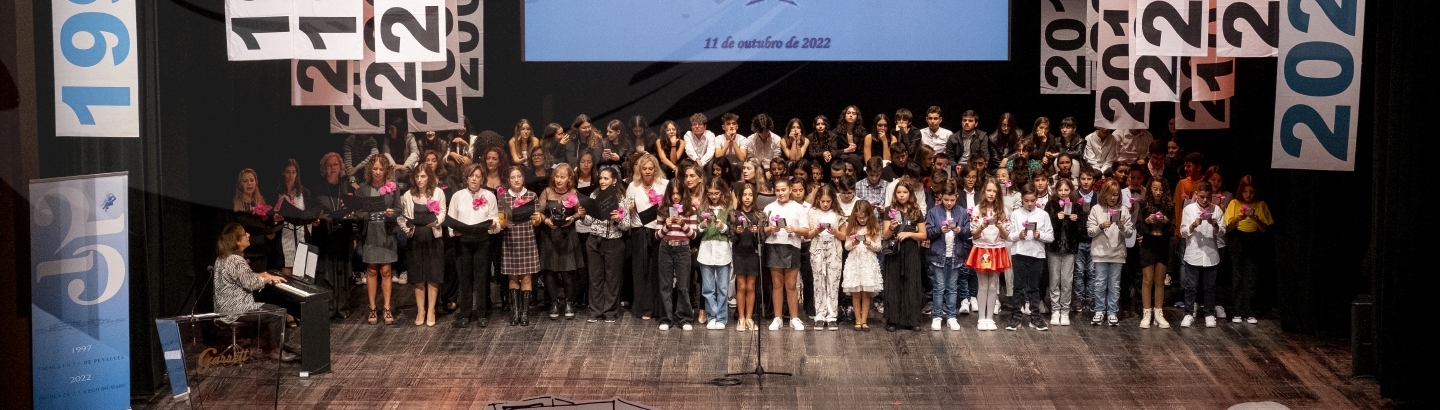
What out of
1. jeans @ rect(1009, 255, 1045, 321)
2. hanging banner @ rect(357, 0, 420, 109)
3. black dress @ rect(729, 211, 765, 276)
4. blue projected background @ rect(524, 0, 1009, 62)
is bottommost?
jeans @ rect(1009, 255, 1045, 321)

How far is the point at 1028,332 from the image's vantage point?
36.6ft

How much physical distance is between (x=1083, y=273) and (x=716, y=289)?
3.07 m

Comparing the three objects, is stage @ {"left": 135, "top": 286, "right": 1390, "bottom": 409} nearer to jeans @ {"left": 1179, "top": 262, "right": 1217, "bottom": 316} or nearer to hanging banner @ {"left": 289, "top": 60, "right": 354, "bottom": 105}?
jeans @ {"left": 1179, "top": 262, "right": 1217, "bottom": 316}

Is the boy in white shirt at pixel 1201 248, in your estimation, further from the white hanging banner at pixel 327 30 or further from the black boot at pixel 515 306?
the white hanging banner at pixel 327 30

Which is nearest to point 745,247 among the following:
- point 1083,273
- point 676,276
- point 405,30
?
point 676,276

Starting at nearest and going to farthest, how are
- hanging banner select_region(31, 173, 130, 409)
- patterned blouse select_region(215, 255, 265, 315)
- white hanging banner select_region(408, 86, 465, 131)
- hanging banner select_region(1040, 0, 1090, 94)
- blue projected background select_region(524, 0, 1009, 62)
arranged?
hanging banner select_region(31, 173, 130, 409) < patterned blouse select_region(215, 255, 265, 315) < white hanging banner select_region(408, 86, 465, 131) < blue projected background select_region(524, 0, 1009, 62) < hanging banner select_region(1040, 0, 1090, 94)

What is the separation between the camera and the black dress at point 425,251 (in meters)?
11.3

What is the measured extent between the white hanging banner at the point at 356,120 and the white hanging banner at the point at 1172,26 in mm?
6436

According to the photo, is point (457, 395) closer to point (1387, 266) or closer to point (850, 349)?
point (850, 349)

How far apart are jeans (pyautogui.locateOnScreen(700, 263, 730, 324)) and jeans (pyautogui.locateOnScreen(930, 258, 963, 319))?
66.8 inches

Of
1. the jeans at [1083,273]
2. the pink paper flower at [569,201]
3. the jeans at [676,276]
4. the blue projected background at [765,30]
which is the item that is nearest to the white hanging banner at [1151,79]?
the jeans at [1083,273]

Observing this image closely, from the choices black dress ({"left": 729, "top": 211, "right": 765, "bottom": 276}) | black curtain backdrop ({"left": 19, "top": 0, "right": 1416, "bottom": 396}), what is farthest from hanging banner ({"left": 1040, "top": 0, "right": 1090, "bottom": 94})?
black dress ({"left": 729, "top": 211, "right": 765, "bottom": 276})

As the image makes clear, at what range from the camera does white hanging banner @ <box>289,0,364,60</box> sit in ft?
32.7

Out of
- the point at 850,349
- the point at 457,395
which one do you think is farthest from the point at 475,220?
the point at 850,349
